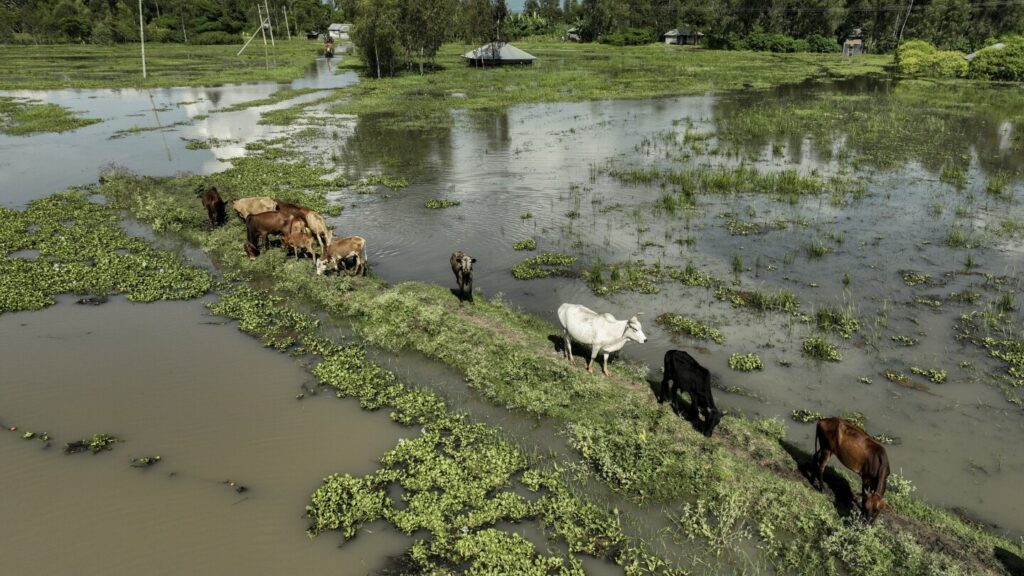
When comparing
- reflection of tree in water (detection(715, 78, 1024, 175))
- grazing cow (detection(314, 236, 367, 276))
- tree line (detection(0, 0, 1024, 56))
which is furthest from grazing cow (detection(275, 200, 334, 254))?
tree line (detection(0, 0, 1024, 56))

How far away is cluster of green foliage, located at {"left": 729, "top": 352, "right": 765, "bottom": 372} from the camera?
11453 millimetres

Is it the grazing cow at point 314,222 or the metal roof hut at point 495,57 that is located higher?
the metal roof hut at point 495,57

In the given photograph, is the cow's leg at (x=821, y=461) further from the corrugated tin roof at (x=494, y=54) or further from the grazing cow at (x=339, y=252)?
the corrugated tin roof at (x=494, y=54)

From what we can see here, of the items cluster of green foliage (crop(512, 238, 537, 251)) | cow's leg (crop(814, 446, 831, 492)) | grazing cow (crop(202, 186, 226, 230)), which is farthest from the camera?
grazing cow (crop(202, 186, 226, 230))

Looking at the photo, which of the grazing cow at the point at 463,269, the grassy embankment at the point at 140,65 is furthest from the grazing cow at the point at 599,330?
the grassy embankment at the point at 140,65

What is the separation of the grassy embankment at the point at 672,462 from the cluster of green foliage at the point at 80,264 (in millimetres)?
5113

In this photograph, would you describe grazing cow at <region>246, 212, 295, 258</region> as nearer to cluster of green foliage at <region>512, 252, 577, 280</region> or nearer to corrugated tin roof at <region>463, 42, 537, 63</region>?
cluster of green foliage at <region>512, 252, 577, 280</region>

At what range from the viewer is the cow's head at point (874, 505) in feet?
24.1

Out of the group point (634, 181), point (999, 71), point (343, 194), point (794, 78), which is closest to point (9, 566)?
point (343, 194)

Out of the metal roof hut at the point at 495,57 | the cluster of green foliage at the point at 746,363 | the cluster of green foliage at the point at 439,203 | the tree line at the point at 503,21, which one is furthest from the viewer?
the metal roof hut at the point at 495,57

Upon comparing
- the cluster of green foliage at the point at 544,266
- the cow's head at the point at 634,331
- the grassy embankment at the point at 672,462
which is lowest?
the grassy embankment at the point at 672,462

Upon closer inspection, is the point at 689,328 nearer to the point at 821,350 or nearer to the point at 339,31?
the point at 821,350

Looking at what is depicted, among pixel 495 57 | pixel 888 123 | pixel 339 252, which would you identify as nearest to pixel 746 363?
pixel 339 252

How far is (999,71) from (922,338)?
62.5 m
